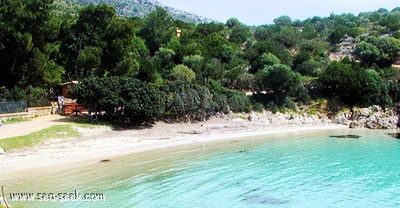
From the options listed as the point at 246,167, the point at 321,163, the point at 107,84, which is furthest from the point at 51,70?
the point at 321,163

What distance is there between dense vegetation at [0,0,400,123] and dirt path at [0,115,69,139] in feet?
9.32

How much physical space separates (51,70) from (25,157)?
20.2m

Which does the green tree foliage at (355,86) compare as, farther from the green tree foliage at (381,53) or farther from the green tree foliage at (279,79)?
the green tree foliage at (381,53)

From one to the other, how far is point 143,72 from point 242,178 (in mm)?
30697

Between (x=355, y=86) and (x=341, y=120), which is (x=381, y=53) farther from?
(x=341, y=120)

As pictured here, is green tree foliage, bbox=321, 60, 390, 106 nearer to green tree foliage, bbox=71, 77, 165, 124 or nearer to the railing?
green tree foliage, bbox=71, 77, 165, 124

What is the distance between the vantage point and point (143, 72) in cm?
5253

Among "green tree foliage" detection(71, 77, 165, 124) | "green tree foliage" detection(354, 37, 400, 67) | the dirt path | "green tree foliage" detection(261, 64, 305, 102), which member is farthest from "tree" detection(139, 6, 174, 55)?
the dirt path

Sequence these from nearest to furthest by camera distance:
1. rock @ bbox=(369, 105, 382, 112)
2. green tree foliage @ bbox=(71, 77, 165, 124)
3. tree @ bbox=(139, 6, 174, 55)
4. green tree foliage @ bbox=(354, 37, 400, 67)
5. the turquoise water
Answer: the turquoise water, green tree foliage @ bbox=(71, 77, 165, 124), rock @ bbox=(369, 105, 382, 112), green tree foliage @ bbox=(354, 37, 400, 67), tree @ bbox=(139, 6, 174, 55)

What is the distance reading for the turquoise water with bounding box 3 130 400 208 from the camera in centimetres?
1997

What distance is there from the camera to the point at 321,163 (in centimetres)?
2952

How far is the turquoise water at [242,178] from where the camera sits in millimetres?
19969

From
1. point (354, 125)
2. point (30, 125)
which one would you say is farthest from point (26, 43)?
point (354, 125)

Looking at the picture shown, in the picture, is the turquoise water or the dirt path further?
the dirt path
